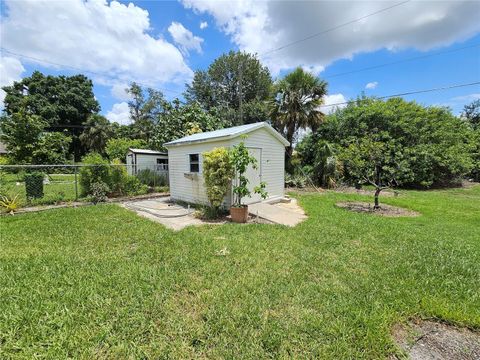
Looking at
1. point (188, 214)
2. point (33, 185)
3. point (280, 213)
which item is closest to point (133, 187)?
point (33, 185)

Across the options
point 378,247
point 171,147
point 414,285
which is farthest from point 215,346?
point 171,147

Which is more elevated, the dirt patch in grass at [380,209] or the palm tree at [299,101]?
the palm tree at [299,101]

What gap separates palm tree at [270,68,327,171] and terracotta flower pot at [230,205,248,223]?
9.02 m

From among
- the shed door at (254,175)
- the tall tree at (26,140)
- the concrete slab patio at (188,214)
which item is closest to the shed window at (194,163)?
the concrete slab patio at (188,214)

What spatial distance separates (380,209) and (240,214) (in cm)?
504

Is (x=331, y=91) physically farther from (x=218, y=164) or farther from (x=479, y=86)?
(x=218, y=164)

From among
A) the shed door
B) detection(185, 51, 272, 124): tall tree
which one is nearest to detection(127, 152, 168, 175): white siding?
the shed door

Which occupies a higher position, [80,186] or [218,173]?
[218,173]

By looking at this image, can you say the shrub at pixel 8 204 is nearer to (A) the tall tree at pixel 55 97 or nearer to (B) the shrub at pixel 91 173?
(B) the shrub at pixel 91 173

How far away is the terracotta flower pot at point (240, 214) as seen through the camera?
6.73 metres

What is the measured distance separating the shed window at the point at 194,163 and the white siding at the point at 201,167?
162mm

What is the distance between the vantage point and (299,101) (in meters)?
14.1

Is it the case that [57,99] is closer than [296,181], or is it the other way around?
[296,181]

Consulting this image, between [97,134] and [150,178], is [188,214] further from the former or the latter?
[97,134]
